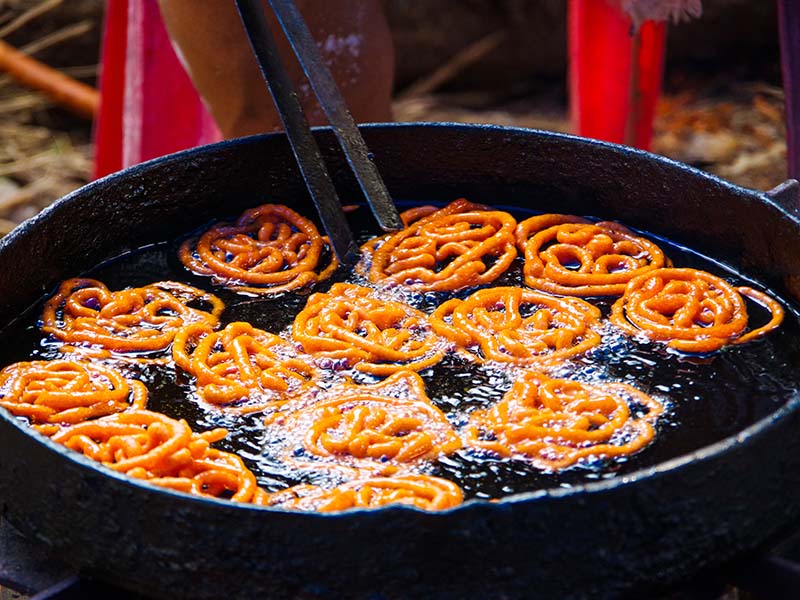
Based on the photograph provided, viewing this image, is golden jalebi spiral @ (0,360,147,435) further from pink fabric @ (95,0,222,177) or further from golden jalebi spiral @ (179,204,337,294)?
pink fabric @ (95,0,222,177)

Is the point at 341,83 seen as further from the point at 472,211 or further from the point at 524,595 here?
the point at 524,595

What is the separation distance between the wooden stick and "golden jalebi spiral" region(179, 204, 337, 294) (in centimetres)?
412

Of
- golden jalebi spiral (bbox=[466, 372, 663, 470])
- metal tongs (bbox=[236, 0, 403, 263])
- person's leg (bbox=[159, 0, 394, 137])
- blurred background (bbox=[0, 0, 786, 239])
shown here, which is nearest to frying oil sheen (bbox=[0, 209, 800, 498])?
golden jalebi spiral (bbox=[466, 372, 663, 470])

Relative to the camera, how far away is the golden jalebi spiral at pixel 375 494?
229 centimetres

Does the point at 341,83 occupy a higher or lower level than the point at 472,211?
higher

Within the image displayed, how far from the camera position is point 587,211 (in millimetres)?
3627

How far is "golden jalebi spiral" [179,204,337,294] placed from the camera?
3352 millimetres

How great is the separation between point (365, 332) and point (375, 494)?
79 centimetres

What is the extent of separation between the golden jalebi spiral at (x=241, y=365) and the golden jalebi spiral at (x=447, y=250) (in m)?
0.49

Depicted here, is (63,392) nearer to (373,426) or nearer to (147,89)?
(373,426)

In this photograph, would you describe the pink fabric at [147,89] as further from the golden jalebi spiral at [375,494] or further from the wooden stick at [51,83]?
the golden jalebi spiral at [375,494]

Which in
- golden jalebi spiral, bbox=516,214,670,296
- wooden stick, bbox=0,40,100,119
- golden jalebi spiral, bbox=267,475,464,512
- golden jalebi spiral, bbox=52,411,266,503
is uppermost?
wooden stick, bbox=0,40,100,119

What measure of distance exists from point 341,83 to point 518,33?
13.1 ft

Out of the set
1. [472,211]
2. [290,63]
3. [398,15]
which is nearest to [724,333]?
[472,211]
